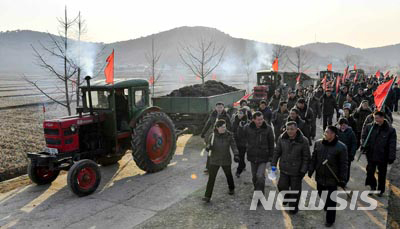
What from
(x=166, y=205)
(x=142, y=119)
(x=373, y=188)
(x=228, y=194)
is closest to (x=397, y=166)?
(x=373, y=188)

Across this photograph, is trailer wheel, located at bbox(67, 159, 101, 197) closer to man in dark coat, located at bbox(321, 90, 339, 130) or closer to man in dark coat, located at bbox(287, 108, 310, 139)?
man in dark coat, located at bbox(287, 108, 310, 139)

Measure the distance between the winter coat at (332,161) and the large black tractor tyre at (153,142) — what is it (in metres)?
4.04

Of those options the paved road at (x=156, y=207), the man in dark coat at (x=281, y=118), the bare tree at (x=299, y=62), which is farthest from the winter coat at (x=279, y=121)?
the bare tree at (x=299, y=62)

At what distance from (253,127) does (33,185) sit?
5.19 metres

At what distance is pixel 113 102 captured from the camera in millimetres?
7113

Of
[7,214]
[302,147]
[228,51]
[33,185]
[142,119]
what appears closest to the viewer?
[302,147]

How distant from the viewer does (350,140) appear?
587cm

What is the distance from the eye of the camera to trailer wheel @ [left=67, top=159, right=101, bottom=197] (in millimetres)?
5902

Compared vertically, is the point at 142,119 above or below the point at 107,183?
above

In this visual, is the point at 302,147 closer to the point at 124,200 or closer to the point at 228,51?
the point at 124,200

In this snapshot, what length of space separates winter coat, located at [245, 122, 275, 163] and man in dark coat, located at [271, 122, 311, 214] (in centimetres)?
52

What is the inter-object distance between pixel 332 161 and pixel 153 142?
4.36 metres

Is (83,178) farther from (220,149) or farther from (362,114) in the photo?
(362,114)

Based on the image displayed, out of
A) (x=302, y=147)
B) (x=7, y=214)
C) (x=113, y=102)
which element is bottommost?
(x=7, y=214)
